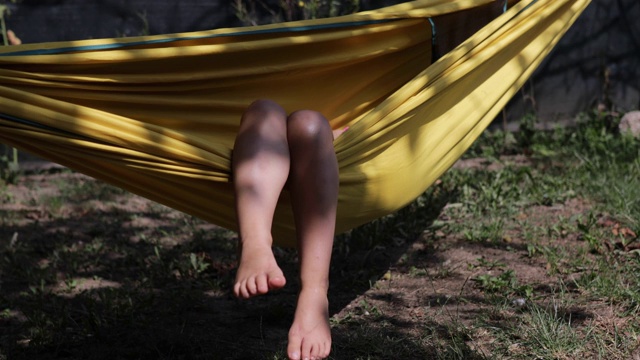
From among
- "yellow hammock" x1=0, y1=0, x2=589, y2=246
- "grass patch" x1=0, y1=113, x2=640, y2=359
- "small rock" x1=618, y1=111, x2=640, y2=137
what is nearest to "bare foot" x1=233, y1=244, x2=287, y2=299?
"yellow hammock" x1=0, y1=0, x2=589, y2=246

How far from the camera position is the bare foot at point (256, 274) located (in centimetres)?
205

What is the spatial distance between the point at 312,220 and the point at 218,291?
0.98 metres

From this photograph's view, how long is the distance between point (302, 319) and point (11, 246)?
1925 millimetres

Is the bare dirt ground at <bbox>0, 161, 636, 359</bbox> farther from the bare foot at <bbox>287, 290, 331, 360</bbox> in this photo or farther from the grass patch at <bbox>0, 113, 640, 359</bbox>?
the bare foot at <bbox>287, 290, 331, 360</bbox>

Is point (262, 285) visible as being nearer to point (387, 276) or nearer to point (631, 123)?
point (387, 276)

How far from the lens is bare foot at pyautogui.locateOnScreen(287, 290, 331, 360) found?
6.88 feet

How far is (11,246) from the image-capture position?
3.60m

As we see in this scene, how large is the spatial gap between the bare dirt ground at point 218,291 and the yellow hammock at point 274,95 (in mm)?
363

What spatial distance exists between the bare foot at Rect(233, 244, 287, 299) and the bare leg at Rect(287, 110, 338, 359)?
0.41 feet

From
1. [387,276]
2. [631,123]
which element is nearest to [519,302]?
[387,276]

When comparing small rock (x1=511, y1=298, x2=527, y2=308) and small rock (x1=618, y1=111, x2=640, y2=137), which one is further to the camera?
small rock (x1=618, y1=111, x2=640, y2=137)

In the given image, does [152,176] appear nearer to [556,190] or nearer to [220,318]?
[220,318]

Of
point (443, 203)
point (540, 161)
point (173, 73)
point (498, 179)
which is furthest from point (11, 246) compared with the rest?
point (540, 161)

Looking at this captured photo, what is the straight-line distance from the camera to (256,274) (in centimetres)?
208
